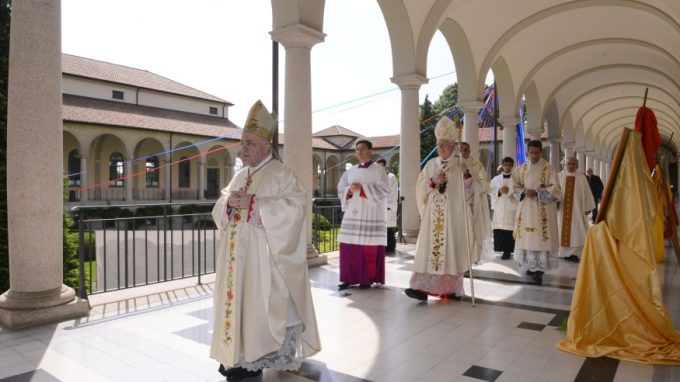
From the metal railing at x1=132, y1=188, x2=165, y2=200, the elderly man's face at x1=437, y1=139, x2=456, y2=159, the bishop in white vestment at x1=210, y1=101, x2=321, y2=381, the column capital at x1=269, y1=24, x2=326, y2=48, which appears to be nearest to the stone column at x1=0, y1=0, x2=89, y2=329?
the bishop in white vestment at x1=210, y1=101, x2=321, y2=381

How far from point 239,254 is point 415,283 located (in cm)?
294

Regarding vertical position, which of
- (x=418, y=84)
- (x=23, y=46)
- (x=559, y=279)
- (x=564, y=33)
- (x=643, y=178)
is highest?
(x=564, y=33)

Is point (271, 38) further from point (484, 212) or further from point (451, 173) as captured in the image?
point (484, 212)

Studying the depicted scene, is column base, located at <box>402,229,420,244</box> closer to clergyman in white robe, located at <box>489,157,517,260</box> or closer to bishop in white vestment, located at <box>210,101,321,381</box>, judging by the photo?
clergyman in white robe, located at <box>489,157,517,260</box>

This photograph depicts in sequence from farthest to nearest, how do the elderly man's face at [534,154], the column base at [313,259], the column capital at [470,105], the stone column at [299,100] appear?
the column capital at [470,105]
the column base at [313,259]
the stone column at [299,100]
the elderly man's face at [534,154]

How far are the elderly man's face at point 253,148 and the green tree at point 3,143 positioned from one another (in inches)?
227

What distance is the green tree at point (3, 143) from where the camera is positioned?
23.6ft

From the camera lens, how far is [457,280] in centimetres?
570

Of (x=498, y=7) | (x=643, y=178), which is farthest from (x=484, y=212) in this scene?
(x=498, y=7)

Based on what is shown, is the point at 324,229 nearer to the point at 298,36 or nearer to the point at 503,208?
the point at 503,208

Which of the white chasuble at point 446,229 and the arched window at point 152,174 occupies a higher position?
the arched window at point 152,174

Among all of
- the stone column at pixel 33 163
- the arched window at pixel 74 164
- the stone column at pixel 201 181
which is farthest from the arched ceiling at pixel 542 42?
the arched window at pixel 74 164

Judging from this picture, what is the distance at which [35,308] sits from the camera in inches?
179

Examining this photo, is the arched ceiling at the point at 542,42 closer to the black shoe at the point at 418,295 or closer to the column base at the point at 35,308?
the black shoe at the point at 418,295
